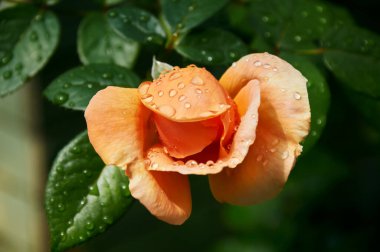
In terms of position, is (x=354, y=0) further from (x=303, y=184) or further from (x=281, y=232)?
(x=281, y=232)

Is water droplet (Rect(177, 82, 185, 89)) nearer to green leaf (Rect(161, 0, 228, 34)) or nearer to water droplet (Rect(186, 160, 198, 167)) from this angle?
water droplet (Rect(186, 160, 198, 167))

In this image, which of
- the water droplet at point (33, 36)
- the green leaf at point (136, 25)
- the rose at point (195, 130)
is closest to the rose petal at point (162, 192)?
the rose at point (195, 130)

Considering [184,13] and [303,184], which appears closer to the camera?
[184,13]

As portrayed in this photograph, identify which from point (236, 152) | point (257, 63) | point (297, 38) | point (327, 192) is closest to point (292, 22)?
point (297, 38)

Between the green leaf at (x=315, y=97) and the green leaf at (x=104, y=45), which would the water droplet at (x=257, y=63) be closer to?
the green leaf at (x=315, y=97)

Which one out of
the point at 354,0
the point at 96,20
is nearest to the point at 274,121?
the point at 96,20
